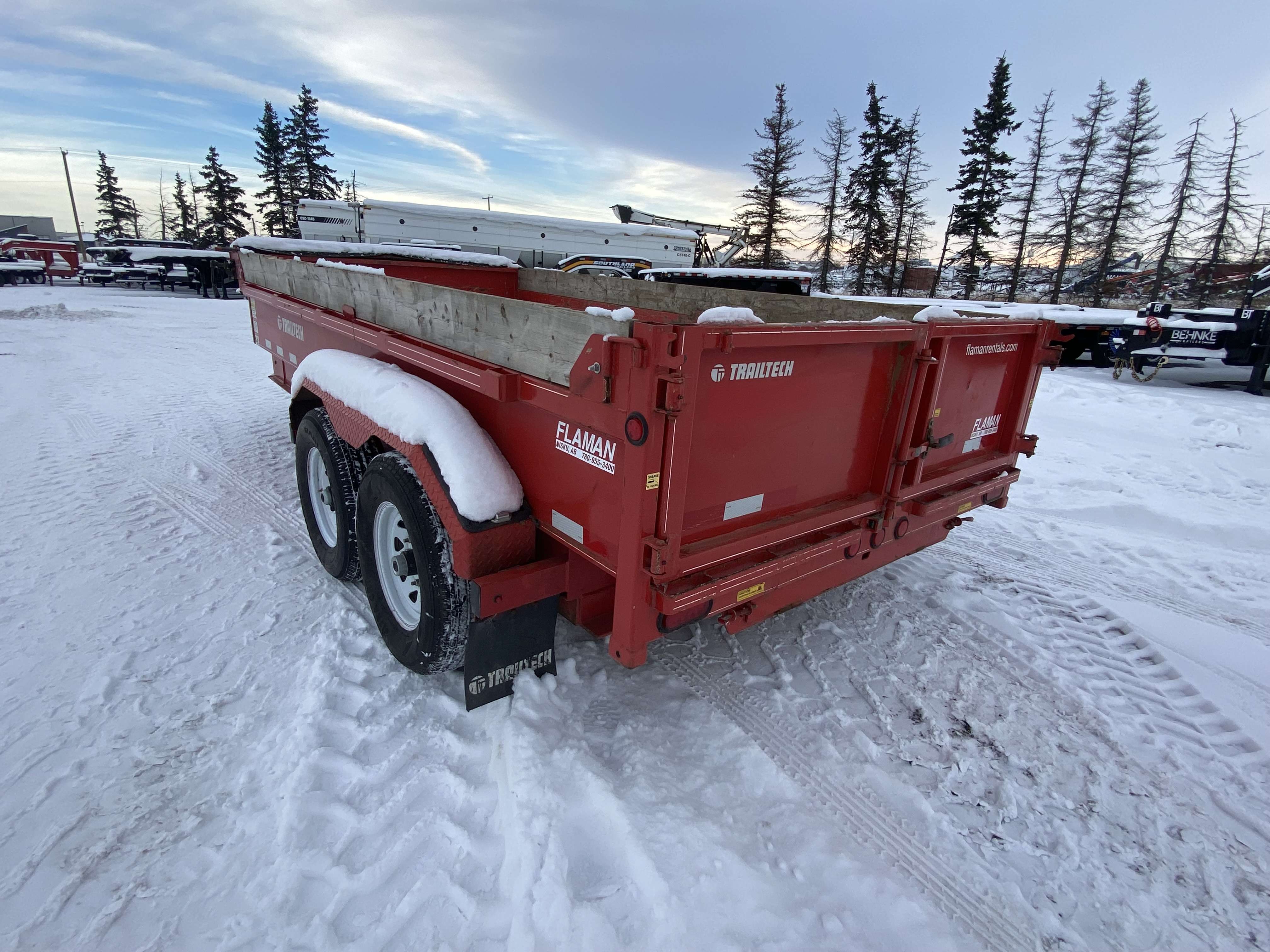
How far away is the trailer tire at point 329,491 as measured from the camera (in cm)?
356

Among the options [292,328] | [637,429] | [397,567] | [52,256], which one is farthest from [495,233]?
[52,256]

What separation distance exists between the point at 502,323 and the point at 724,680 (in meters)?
1.98

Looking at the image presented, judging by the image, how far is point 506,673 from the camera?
9.18 feet

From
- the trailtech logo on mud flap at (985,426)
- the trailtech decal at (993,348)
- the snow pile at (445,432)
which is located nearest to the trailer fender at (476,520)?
the snow pile at (445,432)

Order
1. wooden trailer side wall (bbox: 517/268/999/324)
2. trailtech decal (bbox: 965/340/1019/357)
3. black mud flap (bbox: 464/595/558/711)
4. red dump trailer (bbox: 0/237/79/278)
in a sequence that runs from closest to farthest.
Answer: black mud flap (bbox: 464/595/558/711)
trailtech decal (bbox: 965/340/1019/357)
wooden trailer side wall (bbox: 517/268/999/324)
red dump trailer (bbox: 0/237/79/278)

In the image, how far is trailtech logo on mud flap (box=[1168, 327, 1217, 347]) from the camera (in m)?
10.5

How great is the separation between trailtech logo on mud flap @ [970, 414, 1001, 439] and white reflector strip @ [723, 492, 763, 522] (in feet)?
5.44

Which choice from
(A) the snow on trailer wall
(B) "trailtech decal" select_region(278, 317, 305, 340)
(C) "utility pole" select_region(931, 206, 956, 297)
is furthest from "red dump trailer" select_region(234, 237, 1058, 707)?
(C) "utility pole" select_region(931, 206, 956, 297)

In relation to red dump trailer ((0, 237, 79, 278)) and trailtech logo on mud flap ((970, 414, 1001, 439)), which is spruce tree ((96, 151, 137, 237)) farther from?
trailtech logo on mud flap ((970, 414, 1001, 439))

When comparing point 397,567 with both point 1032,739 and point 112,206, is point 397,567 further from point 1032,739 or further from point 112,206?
point 112,206

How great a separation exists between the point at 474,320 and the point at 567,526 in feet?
3.14

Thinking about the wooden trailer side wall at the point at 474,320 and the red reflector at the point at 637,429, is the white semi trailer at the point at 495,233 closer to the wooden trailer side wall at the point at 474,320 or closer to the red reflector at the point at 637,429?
the wooden trailer side wall at the point at 474,320

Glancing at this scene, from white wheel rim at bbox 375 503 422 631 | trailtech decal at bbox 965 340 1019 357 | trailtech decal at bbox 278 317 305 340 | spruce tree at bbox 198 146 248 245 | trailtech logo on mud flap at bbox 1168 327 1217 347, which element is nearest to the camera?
white wheel rim at bbox 375 503 422 631

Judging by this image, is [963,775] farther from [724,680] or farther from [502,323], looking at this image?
[502,323]
